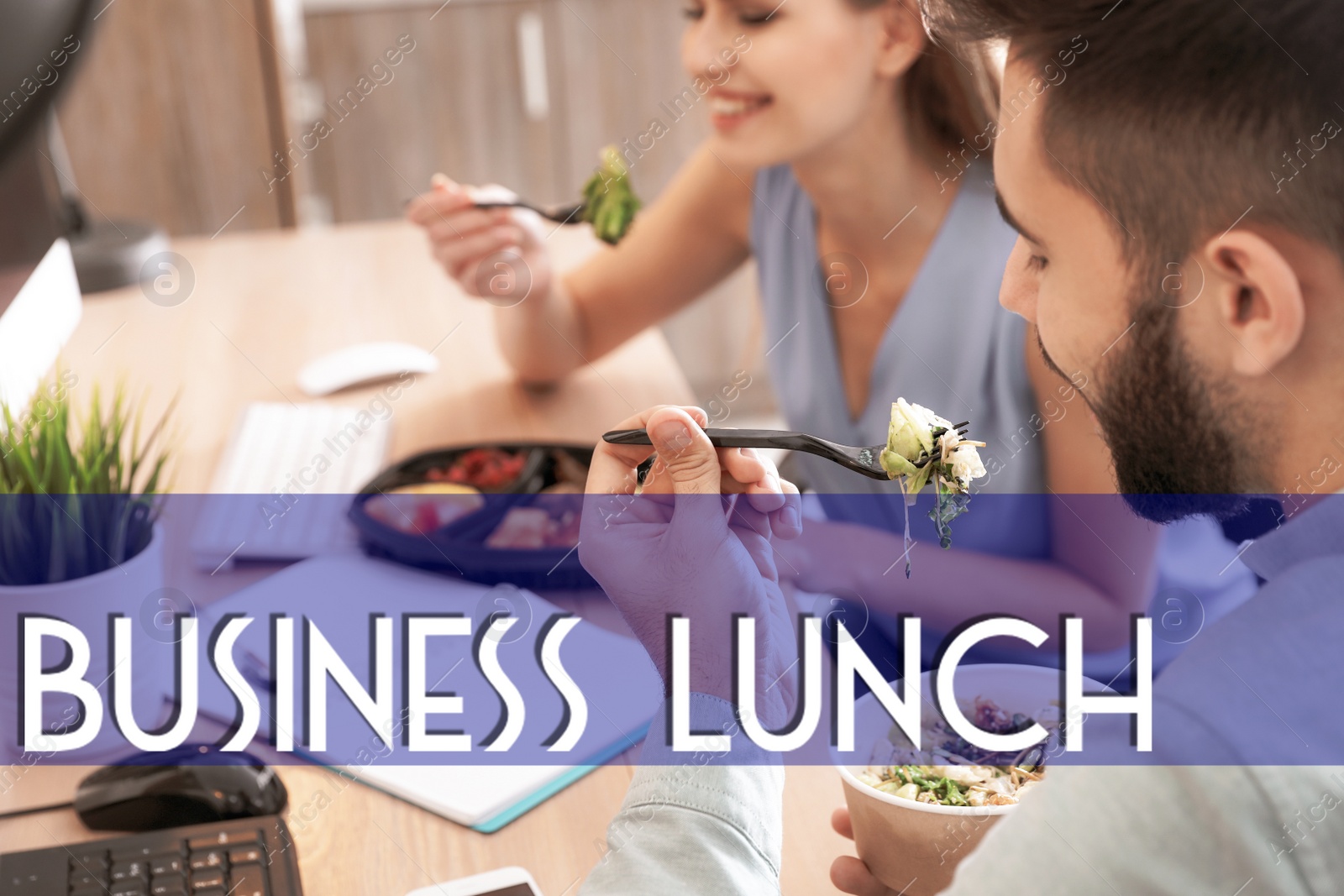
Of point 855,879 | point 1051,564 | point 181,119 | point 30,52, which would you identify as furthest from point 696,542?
point 181,119

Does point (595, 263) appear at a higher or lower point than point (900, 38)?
lower

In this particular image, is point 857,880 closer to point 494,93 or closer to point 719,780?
point 719,780

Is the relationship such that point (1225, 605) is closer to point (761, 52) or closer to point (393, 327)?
point (761, 52)

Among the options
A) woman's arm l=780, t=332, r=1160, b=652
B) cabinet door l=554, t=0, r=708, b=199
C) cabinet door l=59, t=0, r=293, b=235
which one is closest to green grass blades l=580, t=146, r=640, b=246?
woman's arm l=780, t=332, r=1160, b=652

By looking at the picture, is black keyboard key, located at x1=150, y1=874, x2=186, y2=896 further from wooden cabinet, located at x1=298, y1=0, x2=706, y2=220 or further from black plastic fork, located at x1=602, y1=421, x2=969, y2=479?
wooden cabinet, located at x1=298, y1=0, x2=706, y2=220

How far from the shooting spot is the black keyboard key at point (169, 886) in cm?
70

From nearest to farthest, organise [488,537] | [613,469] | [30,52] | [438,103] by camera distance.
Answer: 1. [30,52]
2. [613,469]
3. [488,537]
4. [438,103]

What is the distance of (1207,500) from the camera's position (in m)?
0.66

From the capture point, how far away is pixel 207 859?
0.73 m

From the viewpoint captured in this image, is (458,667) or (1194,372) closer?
(1194,372)

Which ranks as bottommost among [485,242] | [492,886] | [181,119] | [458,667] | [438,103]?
[492,886]

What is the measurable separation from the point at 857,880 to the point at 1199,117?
479mm

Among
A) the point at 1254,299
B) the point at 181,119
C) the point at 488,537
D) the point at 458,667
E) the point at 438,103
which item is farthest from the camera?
the point at 438,103

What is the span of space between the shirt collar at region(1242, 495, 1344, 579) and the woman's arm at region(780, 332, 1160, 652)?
1.62 feet
